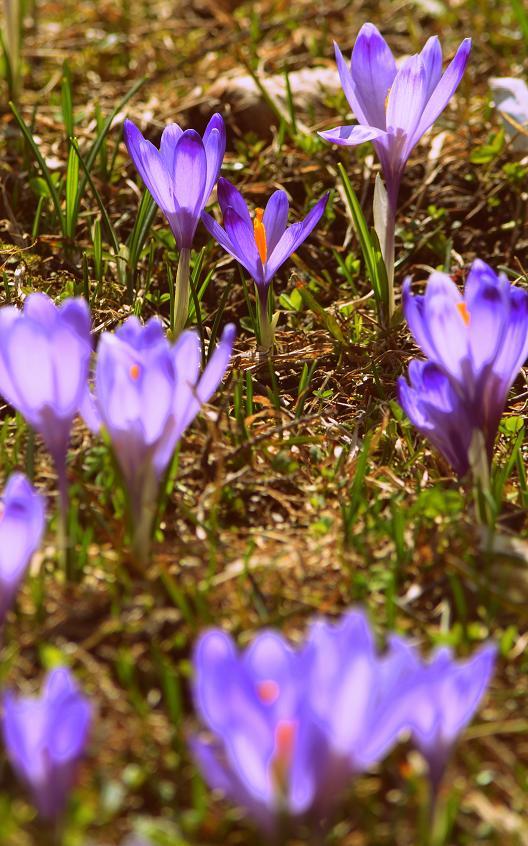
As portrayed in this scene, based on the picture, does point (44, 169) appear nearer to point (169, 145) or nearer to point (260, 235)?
point (169, 145)

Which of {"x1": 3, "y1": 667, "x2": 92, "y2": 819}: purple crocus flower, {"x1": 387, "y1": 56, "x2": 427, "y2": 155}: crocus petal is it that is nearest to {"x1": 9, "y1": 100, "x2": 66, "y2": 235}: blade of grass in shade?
{"x1": 387, "y1": 56, "x2": 427, "y2": 155}: crocus petal

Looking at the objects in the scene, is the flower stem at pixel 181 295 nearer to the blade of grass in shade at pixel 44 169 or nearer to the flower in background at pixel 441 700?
the blade of grass in shade at pixel 44 169

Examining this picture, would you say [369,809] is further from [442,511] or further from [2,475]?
[2,475]

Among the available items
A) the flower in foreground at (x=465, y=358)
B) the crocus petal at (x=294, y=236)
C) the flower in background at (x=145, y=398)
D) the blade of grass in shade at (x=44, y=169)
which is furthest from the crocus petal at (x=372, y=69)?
the flower in background at (x=145, y=398)

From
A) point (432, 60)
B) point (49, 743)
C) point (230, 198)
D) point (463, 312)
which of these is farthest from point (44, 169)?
point (49, 743)

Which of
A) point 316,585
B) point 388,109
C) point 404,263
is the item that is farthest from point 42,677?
point 404,263
